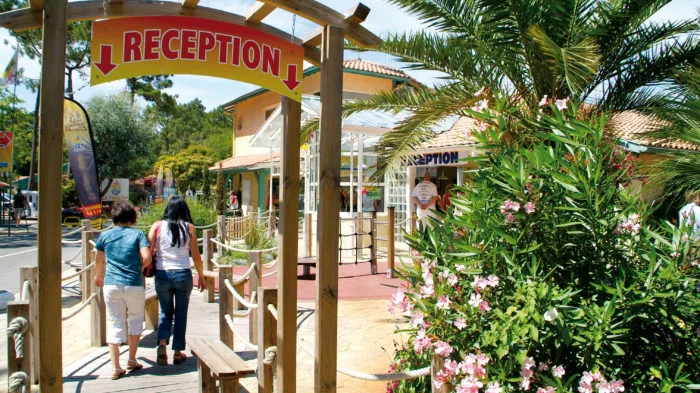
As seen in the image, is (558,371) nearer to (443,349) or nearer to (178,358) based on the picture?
(443,349)

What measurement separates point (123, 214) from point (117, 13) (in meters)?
2.82

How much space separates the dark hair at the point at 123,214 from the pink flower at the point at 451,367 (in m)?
3.56

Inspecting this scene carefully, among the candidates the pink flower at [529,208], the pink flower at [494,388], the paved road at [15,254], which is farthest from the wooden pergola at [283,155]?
the paved road at [15,254]

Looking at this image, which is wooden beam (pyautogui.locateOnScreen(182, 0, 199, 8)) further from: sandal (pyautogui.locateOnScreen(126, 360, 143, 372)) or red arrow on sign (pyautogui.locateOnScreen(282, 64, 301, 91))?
sandal (pyautogui.locateOnScreen(126, 360, 143, 372))

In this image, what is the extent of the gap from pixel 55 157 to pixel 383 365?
407cm

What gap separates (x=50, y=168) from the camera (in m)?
2.51

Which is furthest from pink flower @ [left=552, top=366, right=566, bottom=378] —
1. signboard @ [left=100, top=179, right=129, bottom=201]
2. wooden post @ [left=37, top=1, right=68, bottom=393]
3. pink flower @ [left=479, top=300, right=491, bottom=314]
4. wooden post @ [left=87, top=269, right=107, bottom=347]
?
signboard @ [left=100, top=179, right=129, bottom=201]

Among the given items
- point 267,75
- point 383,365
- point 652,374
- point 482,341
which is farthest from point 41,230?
point 383,365

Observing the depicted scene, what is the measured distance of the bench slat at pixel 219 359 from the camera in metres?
3.45

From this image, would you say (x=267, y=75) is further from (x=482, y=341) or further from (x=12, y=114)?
(x=12, y=114)

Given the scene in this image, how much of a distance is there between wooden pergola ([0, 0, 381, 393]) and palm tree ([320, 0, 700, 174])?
3.52 meters

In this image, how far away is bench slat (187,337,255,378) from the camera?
136 inches

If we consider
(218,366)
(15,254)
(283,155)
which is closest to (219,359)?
(218,366)

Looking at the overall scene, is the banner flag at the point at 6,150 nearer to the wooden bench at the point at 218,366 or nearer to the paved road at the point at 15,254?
the paved road at the point at 15,254
